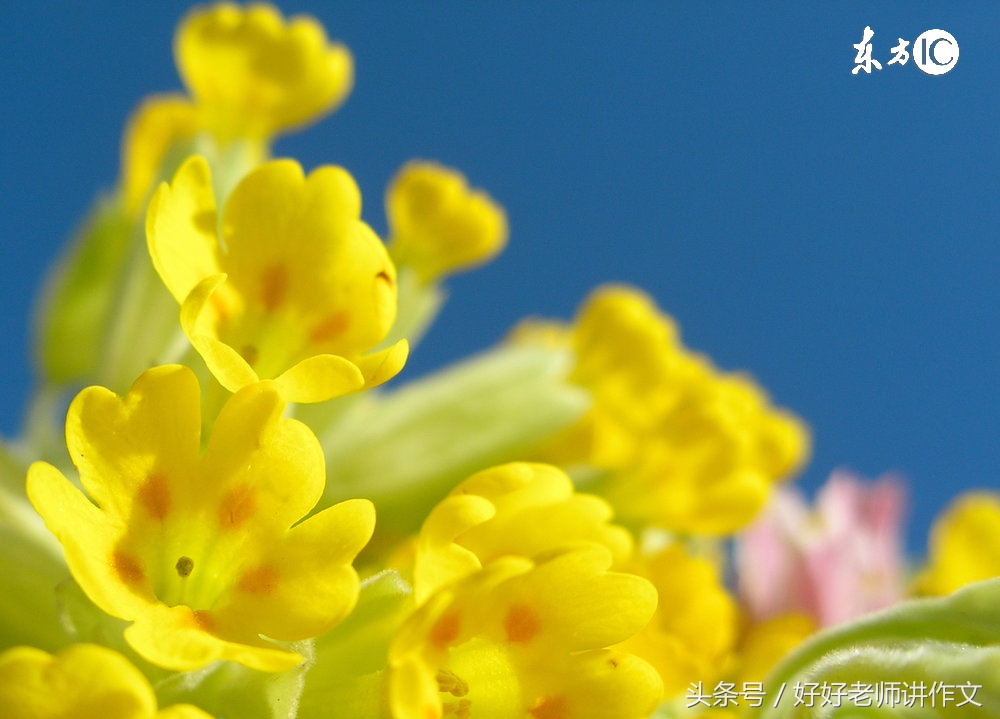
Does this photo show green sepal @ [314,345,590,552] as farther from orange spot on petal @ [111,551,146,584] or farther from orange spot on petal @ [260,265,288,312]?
orange spot on petal @ [111,551,146,584]

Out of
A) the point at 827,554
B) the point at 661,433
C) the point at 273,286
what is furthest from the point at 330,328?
the point at 827,554

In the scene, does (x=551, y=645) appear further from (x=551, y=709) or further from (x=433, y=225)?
(x=433, y=225)

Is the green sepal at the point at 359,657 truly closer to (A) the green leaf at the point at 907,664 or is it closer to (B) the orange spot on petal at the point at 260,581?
(B) the orange spot on petal at the point at 260,581

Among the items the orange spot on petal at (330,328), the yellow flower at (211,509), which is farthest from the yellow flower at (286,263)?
the yellow flower at (211,509)

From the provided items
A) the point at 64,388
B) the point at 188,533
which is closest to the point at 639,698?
the point at 188,533

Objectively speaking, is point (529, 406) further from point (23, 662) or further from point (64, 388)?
point (23, 662)

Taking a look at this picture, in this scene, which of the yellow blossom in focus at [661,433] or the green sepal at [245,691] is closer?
the green sepal at [245,691]
